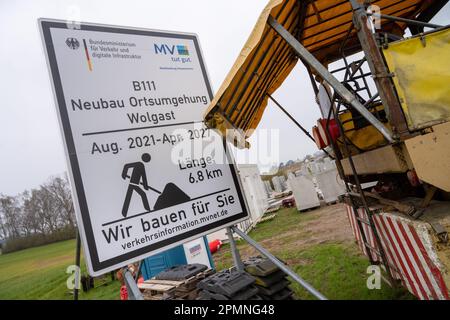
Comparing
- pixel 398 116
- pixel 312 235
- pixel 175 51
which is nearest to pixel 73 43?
pixel 175 51

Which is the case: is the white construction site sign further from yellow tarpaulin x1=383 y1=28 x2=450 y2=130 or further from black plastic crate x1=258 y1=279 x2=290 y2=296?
yellow tarpaulin x1=383 y1=28 x2=450 y2=130

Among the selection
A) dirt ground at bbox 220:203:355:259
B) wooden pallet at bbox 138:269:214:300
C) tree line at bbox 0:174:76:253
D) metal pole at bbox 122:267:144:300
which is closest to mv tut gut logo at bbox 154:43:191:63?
metal pole at bbox 122:267:144:300

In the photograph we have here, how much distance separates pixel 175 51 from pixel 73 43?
3.55ft

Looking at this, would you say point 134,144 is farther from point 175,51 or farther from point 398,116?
point 398,116

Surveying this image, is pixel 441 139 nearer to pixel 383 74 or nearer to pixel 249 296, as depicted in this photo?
pixel 383 74

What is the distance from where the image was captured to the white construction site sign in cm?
229

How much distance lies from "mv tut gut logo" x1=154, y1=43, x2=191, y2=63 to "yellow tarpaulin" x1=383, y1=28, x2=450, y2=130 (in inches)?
84.5

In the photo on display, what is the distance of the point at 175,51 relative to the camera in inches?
126

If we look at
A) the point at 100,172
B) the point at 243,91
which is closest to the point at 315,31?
the point at 243,91

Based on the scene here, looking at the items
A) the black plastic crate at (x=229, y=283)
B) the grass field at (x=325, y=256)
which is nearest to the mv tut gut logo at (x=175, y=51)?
the black plastic crate at (x=229, y=283)

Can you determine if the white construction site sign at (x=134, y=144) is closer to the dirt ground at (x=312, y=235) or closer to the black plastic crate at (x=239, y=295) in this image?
the black plastic crate at (x=239, y=295)

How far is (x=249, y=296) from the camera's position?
7.57 feet

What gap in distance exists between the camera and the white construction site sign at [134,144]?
2285 mm
